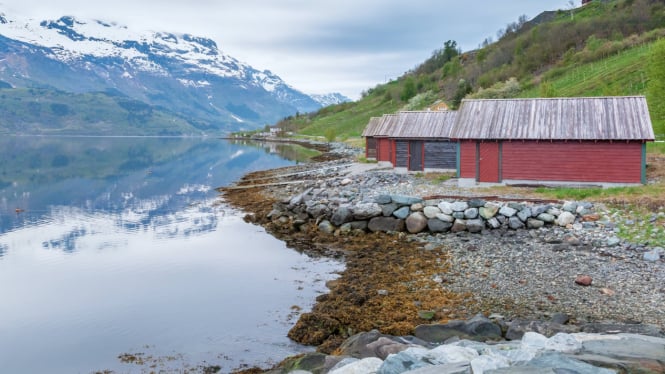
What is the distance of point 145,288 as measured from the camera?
19.1m

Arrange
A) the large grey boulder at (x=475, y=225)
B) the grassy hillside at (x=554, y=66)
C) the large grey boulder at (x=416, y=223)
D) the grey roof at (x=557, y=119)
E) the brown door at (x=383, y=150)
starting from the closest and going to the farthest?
1. the large grey boulder at (x=475, y=225)
2. the large grey boulder at (x=416, y=223)
3. the grey roof at (x=557, y=119)
4. the brown door at (x=383, y=150)
5. the grassy hillside at (x=554, y=66)

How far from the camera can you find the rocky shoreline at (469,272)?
11.7 metres

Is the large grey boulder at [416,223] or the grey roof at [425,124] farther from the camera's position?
the grey roof at [425,124]

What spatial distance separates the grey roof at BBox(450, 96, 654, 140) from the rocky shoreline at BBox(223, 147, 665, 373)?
4.46 metres

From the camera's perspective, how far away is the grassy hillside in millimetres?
68688

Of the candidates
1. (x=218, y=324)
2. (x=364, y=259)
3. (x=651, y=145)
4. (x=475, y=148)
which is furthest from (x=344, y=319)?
(x=651, y=145)

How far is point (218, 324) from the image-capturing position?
1531 cm

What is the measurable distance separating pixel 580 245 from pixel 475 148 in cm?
1252

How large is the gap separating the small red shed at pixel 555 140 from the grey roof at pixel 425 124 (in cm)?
806

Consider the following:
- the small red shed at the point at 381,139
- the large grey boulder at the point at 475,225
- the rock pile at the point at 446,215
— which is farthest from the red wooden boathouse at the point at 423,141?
the large grey boulder at the point at 475,225

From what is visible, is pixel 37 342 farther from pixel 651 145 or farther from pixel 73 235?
pixel 651 145

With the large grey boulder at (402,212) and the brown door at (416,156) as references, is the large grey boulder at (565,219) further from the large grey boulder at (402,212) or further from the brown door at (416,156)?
the brown door at (416,156)

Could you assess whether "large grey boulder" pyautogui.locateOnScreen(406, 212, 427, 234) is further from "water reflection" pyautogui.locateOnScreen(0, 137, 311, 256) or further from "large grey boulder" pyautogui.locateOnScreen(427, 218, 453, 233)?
"water reflection" pyautogui.locateOnScreen(0, 137, 311, 256)

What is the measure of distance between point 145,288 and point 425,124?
27.6m
